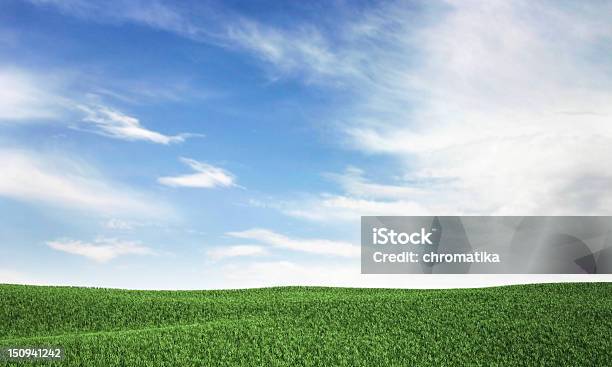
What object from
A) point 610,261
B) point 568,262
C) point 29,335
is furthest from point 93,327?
point 610,261

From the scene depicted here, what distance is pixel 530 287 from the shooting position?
40.9 metres

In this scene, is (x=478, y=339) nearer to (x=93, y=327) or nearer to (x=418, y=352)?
(x=418, y=352)

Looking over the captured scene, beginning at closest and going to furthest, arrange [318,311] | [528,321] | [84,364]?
[84,364], [528,321], [318,311]

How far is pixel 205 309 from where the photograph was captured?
3156 cm

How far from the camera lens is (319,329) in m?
25.4

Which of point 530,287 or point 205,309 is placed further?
point 530,287

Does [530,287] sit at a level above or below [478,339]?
above

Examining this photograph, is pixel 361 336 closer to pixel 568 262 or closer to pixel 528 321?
pixel 528 321

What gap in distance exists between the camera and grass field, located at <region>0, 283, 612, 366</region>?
21219 millimetres

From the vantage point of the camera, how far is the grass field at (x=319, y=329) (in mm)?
21219

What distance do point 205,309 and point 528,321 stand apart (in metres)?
14.9

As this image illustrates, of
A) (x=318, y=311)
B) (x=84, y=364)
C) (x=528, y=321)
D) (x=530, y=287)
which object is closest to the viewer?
(x=84, y=364)

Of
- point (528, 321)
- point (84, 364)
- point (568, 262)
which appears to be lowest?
point (84, 364)

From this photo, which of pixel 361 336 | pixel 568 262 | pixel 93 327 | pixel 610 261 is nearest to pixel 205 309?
pixel 93 327
